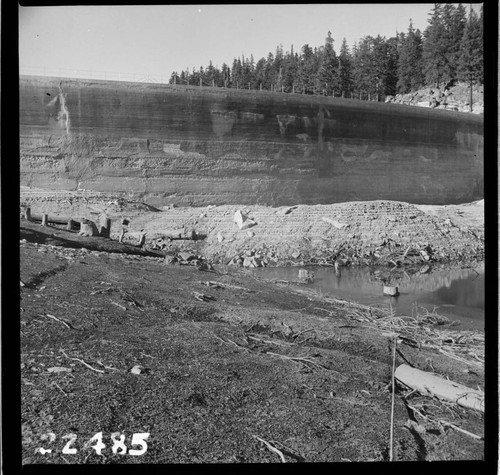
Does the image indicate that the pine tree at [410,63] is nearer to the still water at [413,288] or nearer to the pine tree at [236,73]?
the pine tree at [236,73]

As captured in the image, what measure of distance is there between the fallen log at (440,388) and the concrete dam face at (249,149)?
58.0 inches

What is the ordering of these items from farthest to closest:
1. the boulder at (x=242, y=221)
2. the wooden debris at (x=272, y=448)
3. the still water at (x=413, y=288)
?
the boulder at (x=242, y=221), the still water at (x=413, y=288), the wooden debris at (x=272, y=448)

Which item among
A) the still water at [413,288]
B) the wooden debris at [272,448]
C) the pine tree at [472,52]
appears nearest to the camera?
the wooden debris at [272,448]

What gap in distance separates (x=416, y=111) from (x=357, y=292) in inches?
67.5

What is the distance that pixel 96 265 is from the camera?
4066 mm

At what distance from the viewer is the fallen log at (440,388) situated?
3.76 metres

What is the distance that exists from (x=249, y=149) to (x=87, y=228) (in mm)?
1476

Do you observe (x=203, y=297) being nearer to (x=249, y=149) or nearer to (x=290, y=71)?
(x=249, y=149)

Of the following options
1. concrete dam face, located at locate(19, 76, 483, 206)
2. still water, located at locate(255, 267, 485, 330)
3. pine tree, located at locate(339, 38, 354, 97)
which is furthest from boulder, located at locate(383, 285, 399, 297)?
pine tree, located at locate(339, 38, 354, 97)

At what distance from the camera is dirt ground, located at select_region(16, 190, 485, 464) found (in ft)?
11.9

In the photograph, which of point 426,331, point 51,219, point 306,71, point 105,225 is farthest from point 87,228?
point 426,331

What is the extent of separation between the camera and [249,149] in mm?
4191

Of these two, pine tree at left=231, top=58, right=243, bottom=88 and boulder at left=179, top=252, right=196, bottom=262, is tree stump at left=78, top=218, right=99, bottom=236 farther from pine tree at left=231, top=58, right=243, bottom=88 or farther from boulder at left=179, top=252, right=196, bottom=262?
pine tree at left=231, top=58, right=243, bottom=88

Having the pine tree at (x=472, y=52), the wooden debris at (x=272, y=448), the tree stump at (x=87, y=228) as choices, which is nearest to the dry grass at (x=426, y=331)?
the wooden debris at (x=272, y=448)
